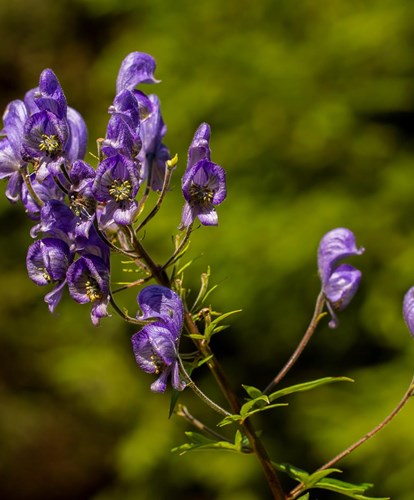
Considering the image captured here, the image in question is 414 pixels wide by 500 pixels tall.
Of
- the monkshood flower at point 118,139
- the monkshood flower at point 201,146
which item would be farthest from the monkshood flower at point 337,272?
the monkshood flower at point 118,139

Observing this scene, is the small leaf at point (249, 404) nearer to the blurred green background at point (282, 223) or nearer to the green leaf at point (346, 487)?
the green leaf at point (346, 487)

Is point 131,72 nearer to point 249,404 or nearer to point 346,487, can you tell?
point 249,404

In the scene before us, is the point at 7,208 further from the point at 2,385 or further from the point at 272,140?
the point at 272,140

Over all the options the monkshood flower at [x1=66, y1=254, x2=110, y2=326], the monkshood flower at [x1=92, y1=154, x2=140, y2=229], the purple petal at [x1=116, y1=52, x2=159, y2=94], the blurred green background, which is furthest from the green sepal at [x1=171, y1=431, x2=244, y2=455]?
the blurred green background

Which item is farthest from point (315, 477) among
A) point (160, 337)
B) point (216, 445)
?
point (160, 337)

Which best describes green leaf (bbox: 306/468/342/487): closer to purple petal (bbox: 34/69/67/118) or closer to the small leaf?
the small leaf

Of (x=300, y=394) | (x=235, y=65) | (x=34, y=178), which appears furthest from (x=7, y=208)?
(x=34, y=178)
